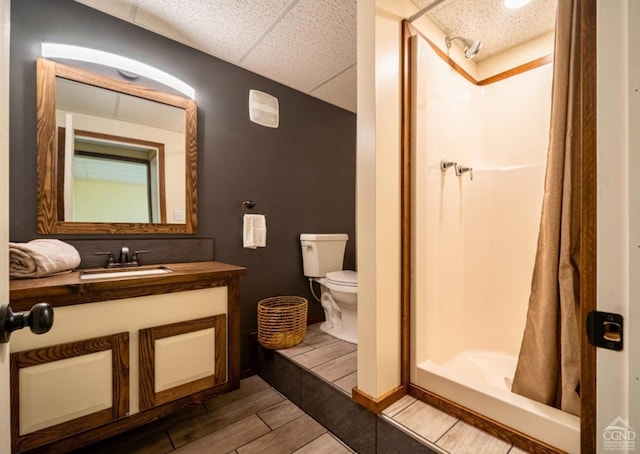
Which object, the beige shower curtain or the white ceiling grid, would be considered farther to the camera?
the white ceiling grid

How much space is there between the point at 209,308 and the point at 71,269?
27.3 inches

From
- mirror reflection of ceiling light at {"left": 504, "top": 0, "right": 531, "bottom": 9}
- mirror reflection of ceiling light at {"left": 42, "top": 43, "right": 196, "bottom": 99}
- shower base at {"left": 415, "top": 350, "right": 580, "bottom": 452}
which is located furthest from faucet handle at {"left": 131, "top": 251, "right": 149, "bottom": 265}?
mirror reflection of ceiling light at {"left": 504, "top": 0, "right": 531, "bottom": 9}

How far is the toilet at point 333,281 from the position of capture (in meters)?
2.04

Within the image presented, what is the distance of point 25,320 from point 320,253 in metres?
1.92

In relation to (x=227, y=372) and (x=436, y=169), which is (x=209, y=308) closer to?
(x=227, y=372)

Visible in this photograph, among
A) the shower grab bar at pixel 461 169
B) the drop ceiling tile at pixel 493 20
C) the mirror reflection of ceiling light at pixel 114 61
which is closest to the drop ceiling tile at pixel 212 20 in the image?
the mirror reflection of ceiling light at pixel 114 61

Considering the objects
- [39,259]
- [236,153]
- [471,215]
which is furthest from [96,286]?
[471,215]

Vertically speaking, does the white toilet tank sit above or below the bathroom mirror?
below

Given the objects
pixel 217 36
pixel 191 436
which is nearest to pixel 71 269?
pixel 191 436

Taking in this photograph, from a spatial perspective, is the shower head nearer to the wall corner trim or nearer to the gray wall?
the gray wall

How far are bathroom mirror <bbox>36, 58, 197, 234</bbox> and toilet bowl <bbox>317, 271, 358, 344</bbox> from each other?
1.09 m

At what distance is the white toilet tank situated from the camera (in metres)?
2.35

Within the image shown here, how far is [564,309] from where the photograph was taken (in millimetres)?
Answer: 1038

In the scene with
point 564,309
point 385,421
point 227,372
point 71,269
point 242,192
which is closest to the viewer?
point 564,309
